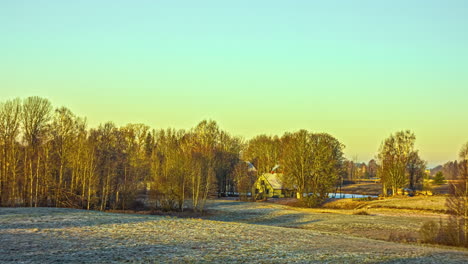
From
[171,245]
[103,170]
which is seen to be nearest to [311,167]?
[103,170]

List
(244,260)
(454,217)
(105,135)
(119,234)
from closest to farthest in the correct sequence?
(244,260) < (119,234) < (454,217) < (105,135)

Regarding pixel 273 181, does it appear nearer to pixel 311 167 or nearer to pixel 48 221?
Result: pixel 311 167

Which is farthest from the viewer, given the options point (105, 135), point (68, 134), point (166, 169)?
point (105, 135)

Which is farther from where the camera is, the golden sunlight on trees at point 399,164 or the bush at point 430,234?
the golden sunlight on trees at point 399,164

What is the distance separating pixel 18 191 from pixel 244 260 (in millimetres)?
55614

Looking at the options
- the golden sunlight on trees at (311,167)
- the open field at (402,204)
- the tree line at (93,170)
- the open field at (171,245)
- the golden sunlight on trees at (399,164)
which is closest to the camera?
the open field at (171,245)

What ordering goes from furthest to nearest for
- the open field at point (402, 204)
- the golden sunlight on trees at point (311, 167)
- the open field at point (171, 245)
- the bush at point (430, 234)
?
the golden sunlight on trees at point (311, 167) < the open field at point (402, 204) < the bush at point (430, 234) < the open field at point (171, 245)

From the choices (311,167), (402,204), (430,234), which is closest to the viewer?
(430,234)

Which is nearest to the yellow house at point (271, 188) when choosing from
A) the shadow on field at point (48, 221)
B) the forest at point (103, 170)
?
the forest at point (103, 170)

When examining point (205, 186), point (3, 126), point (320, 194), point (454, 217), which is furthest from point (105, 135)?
point (454, 217)

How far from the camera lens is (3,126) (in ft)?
234

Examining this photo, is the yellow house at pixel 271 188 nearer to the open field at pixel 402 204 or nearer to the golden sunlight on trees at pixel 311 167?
the golden sunlight on trees at pixel 311 167

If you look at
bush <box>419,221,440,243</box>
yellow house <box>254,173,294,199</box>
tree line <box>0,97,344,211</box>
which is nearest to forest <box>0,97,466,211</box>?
tree line <box>0,97,344,211</box>

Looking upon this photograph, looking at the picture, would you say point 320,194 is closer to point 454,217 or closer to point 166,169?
point 166,169
